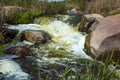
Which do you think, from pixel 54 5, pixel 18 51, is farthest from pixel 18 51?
pixel 54 5

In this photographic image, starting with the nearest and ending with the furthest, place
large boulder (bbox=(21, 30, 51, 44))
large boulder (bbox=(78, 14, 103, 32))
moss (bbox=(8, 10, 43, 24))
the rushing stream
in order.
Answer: the rushing stream, large boulder (bbox=(21, 30, 51, 44)), large boulder (bbox=(78, 14, 103, 32)), moss (bbox=(8, 10, 43, 24))

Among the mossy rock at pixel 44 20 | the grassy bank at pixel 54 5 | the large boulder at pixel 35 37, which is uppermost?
the grassy bank at pixel 54 5

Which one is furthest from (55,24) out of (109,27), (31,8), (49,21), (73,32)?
(109,27)

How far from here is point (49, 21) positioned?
13.6 m

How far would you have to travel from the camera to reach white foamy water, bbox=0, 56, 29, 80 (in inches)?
253

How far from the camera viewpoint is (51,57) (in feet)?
28.7

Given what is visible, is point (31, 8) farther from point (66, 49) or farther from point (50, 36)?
point (66, 49)

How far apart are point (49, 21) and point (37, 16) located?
137cm

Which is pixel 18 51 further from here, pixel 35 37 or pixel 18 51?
pixel 35 37

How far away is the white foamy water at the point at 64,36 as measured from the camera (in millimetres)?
10211

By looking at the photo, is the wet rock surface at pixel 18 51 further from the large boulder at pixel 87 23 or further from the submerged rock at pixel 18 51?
the large boulder at pixel 87 23

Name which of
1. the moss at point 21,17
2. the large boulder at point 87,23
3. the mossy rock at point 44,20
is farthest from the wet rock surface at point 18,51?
the mossy rock at point 44,20

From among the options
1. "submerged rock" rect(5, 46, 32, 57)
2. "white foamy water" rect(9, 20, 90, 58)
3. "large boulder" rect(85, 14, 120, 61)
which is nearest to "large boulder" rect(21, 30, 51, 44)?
"white foamy water" rect(9, 20, 90, 58)

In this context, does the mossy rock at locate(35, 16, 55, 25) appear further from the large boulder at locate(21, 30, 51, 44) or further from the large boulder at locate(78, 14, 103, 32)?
the large boulder at locate(21, 30, 51, 44)
